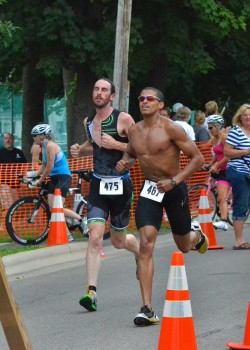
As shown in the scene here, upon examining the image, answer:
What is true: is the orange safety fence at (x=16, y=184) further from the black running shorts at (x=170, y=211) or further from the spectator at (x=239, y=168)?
the black running shorts at (x=170, y=211)

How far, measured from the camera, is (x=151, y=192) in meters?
9.40

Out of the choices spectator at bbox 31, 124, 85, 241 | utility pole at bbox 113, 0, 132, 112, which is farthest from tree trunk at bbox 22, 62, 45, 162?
spectator at bbox 31, 124, 85, 241

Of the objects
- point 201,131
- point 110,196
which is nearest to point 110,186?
point 110,196

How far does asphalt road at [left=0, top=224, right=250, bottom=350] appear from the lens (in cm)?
855

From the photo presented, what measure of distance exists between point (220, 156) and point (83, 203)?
2326 mm

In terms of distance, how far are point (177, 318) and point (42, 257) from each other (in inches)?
265

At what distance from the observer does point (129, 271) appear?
12.9 meters

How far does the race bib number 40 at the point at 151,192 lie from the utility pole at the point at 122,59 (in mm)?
10198

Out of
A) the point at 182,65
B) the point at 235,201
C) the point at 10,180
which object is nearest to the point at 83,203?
the point at 10,180

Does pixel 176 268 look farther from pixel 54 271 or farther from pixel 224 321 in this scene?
pixel 54 271

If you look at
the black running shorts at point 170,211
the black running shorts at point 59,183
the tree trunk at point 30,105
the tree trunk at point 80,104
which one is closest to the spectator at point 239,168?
the black running shorts at point 59,183

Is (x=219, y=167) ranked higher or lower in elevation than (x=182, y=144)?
lower

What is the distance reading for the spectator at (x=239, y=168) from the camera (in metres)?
14.4

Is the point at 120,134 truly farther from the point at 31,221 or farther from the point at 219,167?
the point at 219,167
